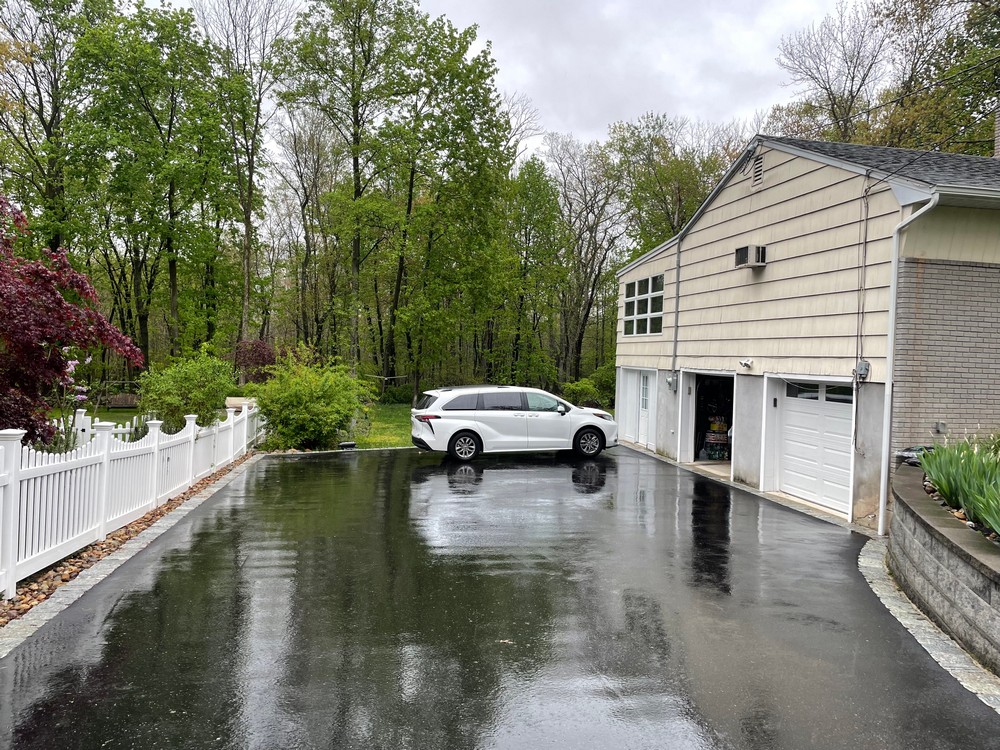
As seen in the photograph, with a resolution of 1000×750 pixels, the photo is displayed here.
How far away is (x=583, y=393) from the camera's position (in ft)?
108

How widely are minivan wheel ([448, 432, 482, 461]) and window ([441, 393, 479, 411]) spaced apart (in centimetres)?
56

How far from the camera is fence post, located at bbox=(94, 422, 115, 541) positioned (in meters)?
7.08

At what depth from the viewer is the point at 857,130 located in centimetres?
2408

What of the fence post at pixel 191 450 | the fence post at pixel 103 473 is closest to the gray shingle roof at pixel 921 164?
the fence post at pixel 103 473

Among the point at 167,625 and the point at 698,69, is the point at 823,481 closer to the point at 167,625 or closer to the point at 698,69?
the point at 167,625

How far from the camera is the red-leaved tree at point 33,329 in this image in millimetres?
7512

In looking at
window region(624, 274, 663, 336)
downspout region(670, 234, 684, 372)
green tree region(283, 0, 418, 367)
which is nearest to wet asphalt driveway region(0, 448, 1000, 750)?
downspout region(670, 234, 684, 372)

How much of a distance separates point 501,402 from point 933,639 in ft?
35.0

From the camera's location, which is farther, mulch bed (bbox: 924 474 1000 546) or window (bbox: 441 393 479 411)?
window (bbox: 441 393 479 411)

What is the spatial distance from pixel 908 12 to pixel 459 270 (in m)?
18.8

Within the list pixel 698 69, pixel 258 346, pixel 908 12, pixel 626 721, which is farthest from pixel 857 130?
pixel 626 721

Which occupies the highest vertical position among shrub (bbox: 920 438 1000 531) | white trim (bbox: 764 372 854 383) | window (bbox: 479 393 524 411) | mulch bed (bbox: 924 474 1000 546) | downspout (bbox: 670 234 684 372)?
downspout (bbox: 670 234 684 372)

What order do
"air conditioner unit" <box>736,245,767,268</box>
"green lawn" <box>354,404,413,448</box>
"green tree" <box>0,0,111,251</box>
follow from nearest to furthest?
"air conditioner unit" <box>736,245,767,268</box>, "green lawn" <box>354,404,413,448</box>, "green tree" <box>0,0,111,251</box>

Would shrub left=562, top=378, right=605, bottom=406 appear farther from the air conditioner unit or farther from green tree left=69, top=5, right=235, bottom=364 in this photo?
the air conditioner unit
